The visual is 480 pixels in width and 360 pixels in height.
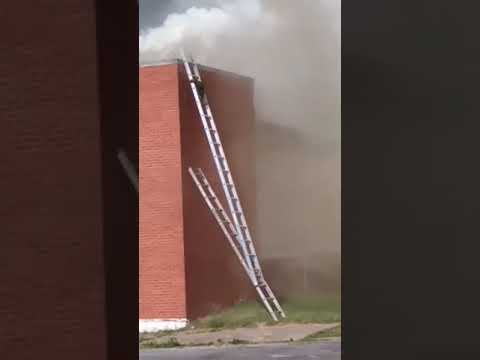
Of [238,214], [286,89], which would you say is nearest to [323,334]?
[238,214]

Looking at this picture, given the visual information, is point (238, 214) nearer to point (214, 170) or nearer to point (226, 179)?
point (226, 179)

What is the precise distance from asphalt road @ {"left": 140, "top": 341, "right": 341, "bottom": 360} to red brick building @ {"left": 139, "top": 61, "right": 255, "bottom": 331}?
32 cm

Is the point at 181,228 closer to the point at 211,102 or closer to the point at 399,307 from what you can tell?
the point at 211,102

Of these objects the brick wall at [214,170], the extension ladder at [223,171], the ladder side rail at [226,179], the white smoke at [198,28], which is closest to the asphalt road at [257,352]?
the brick wall at [214,170]

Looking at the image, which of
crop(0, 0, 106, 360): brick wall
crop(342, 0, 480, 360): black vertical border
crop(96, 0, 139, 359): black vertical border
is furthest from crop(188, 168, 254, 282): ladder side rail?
crop(0, 0, 106, 360): brick wall

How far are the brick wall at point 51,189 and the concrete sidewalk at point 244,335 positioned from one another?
4456 mm

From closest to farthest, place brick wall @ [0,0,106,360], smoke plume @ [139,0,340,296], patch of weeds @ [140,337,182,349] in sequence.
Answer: brick wall @ [0,0,106,360] → smoke plume @ [139,0,340,296] → patch of weeds @ [140,337,182,349]

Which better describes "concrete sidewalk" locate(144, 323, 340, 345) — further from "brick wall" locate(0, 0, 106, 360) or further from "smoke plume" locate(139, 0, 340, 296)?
"brick wall" locate(0, 0, 106, 360)

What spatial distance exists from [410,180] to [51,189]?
1.67 meters

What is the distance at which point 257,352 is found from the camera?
298 inches

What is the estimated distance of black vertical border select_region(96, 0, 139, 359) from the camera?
3.57 metres

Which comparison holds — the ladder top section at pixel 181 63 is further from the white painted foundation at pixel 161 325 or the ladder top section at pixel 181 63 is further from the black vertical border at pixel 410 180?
the black vertical border at pixel 410 180

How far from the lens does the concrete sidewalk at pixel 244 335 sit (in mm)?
7793

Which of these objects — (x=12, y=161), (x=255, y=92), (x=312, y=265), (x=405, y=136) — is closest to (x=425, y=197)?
(x=405, y=136)
